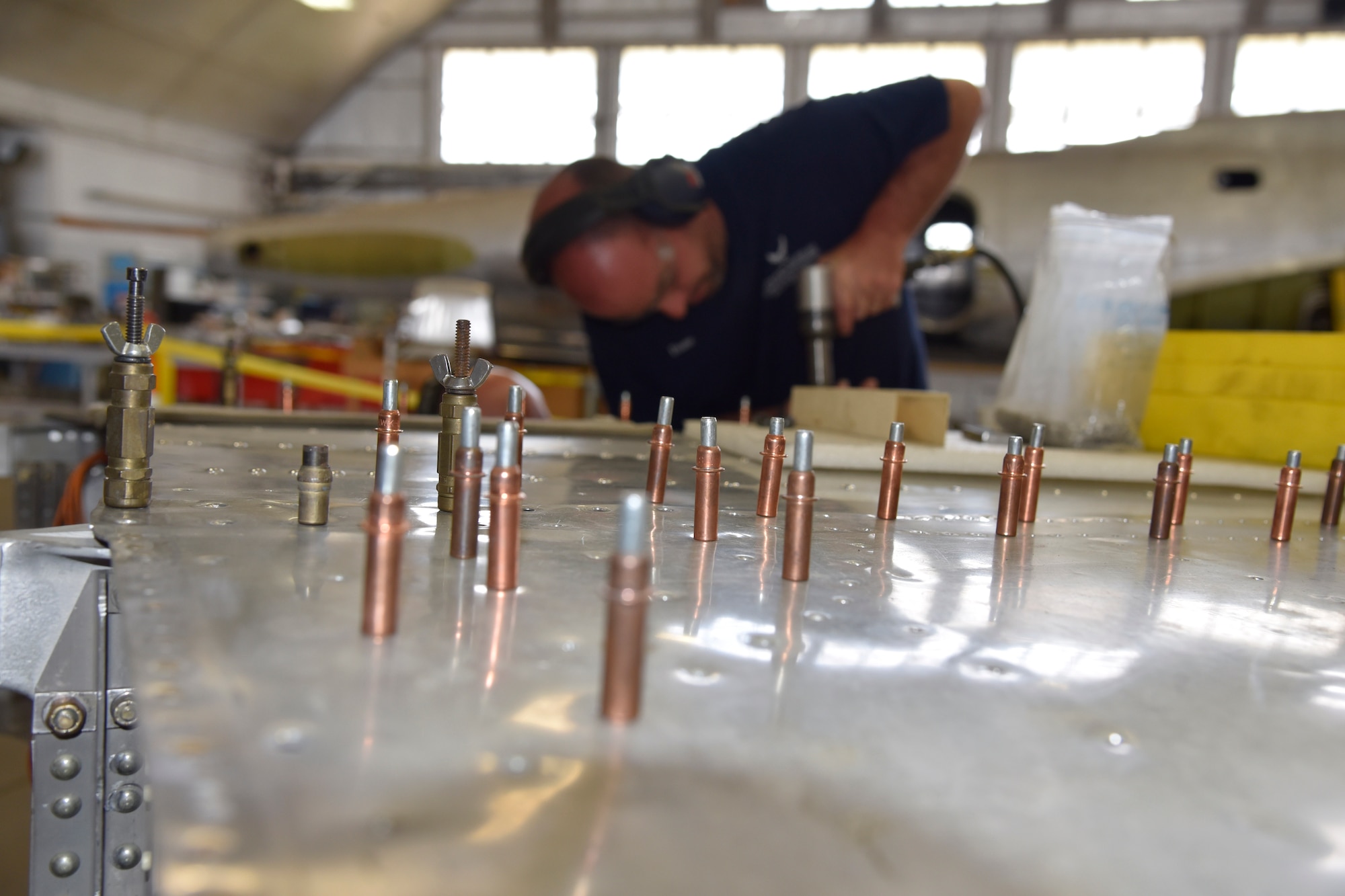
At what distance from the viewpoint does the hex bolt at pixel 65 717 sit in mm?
856

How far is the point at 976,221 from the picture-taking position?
4.89 metres

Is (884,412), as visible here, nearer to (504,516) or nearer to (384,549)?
(504,516)

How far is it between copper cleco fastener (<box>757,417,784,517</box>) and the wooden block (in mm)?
620

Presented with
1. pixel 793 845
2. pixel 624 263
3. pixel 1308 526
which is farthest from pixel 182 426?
pixel 1308 526

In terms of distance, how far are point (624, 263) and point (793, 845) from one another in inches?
81.6

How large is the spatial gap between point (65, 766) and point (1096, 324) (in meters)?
1.79

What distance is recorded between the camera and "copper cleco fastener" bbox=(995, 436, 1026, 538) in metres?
1.12

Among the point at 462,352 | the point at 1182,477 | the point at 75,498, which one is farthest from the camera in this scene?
the point at 75,498

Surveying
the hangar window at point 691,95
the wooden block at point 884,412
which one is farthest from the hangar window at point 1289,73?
the wooden block at point 884,412

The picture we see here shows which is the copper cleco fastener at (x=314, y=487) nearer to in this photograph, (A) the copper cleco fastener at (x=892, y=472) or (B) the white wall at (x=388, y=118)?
(A) the copper cleco fastener at (x=892, y=472)

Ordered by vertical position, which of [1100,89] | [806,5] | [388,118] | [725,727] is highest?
[806,5]

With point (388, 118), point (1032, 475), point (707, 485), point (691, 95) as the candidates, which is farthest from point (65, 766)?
point (388, 118)

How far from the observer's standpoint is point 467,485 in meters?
0.78

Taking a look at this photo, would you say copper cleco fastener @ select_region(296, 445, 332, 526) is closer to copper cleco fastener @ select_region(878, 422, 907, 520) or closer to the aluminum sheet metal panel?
the aluminum sheet metal panel
